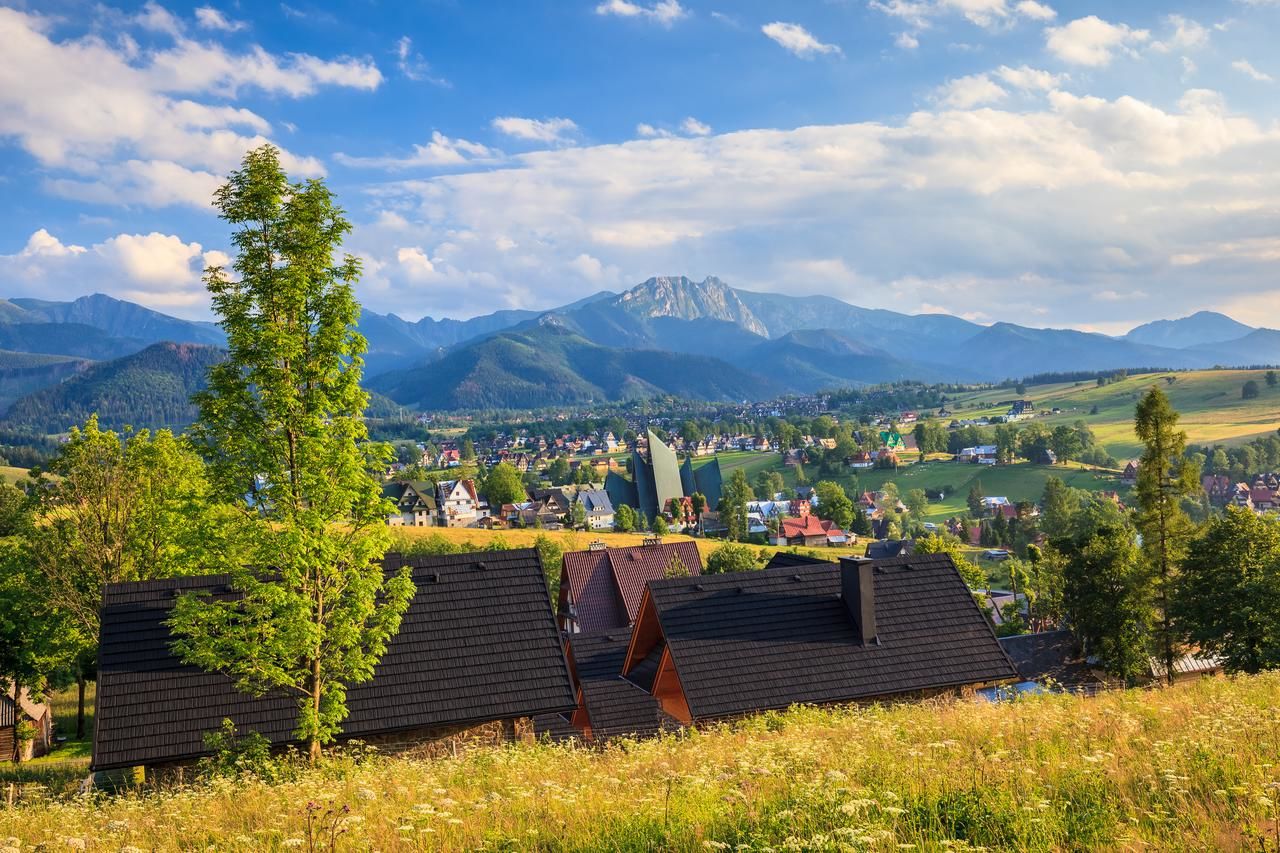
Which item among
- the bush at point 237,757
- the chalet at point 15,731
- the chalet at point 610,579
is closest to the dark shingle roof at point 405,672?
the bush at point 237,757

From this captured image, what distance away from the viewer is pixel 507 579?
19.9 meters

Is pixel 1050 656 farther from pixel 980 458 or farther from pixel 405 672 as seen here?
pixel 980 458

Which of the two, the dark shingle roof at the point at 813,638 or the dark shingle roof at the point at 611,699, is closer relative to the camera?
the dark shingle roof at the point at 813,638

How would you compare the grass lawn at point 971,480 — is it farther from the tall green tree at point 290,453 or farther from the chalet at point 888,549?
the tall green tree at point 290,453

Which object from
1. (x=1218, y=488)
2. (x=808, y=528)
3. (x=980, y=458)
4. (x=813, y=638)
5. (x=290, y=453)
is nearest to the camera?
(x=290, y=453)

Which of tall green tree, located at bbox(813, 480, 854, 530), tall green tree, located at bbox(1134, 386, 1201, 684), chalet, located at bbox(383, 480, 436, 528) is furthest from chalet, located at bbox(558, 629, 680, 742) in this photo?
chalet, located at bbox(383, 480, 436, 528)

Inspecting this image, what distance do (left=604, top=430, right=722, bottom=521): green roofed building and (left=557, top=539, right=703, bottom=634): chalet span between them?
99808 millimetres

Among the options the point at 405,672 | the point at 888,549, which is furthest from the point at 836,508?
the point at 405,672

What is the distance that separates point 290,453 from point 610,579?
38.0m

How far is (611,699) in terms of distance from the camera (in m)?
24.5

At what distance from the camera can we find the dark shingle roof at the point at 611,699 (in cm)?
2294

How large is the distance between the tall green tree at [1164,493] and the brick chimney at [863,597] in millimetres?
17078

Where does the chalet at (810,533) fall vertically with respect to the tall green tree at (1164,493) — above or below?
below

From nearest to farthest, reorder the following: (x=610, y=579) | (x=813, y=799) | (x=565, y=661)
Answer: (x=813, y=799) < (x=565, y=661) < (x=610, y=579)
